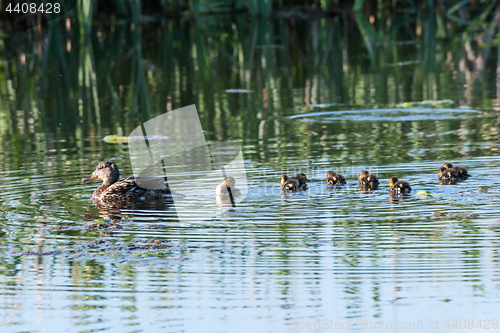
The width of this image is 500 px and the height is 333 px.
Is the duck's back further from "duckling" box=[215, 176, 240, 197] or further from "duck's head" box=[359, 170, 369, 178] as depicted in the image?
"duck's head" box=[359, 170, 369, 178]

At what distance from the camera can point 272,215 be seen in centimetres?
692

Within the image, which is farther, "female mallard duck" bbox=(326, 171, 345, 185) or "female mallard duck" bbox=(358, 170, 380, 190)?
"female mallard duck" bbox=(326, 171, 345, 185)

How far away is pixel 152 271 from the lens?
5.62 m

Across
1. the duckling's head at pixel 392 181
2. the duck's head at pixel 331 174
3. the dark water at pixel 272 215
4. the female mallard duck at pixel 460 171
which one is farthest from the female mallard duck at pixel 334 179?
the female mallard duck at pixel 460 171

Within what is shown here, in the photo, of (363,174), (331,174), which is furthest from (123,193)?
(363,174)

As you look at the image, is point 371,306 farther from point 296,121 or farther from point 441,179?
point 296,121

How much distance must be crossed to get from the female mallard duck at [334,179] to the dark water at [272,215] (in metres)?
0.14

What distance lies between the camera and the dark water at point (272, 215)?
4.96 m

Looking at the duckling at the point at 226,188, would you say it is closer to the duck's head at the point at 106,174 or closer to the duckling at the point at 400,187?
the duck's head at the point at 106,174

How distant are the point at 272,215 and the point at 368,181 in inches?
48.6

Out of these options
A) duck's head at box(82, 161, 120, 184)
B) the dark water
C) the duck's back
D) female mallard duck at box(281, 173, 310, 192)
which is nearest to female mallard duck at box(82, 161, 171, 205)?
the duck's back

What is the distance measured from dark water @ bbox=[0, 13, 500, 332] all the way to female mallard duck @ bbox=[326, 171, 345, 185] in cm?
14

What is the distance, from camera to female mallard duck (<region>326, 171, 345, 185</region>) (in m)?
7.89

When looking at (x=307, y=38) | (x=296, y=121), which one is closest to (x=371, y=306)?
(x=296, y=121)
